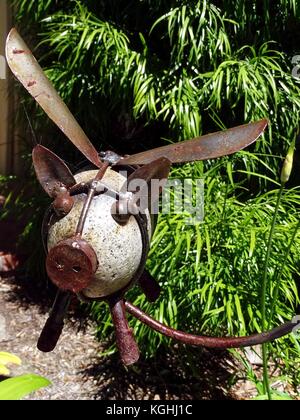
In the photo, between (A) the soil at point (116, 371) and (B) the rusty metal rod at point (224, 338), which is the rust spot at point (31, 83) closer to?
(B) the rusty metal rod at point (224, 338)

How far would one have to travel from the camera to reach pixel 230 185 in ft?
5.82

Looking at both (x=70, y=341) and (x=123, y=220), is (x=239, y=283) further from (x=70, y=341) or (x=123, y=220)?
(x=123, y=220)

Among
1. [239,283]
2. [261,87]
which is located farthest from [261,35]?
[239,283]

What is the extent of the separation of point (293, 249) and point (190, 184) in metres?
0.39

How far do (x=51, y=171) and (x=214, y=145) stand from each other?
27 cm

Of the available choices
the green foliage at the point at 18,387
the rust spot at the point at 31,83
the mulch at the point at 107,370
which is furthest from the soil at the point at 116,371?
the rust spot at the point at 31,83

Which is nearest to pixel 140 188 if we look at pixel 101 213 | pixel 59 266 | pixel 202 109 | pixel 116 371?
A: pixel 101 213

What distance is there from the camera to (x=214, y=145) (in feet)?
2.83

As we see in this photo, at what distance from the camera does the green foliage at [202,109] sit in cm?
167

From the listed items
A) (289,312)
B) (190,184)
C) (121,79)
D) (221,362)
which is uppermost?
(121,79)

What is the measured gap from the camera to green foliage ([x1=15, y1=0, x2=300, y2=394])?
65.6 inches

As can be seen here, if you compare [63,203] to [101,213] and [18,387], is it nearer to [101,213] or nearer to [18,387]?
[101,213]

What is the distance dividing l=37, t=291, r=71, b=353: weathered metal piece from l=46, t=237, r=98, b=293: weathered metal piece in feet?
0.49
